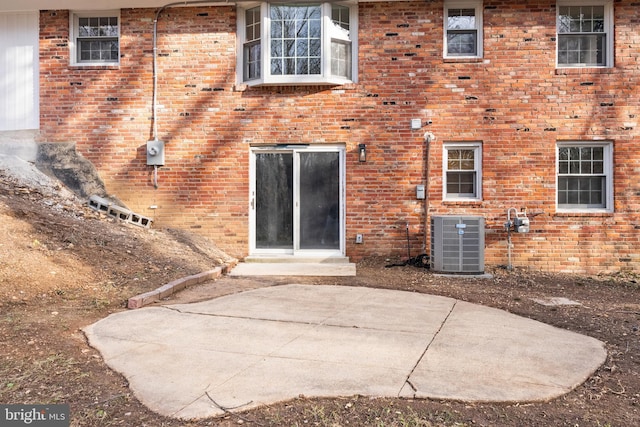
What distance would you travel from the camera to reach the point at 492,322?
18.5 ft

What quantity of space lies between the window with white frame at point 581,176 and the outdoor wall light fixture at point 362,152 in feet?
12.3

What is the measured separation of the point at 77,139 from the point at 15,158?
129 centimetres

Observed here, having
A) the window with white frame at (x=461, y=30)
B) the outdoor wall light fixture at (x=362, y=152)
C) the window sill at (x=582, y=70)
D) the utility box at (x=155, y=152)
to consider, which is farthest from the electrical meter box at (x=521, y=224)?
the utility box at (x=155, y=152)

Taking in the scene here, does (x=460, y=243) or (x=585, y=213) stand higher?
(x=585, y=213)

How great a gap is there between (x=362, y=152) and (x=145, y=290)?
503 cm

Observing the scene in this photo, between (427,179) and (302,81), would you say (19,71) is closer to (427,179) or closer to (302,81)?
(302,81)

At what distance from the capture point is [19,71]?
10484mm

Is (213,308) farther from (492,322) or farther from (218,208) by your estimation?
(218,208)

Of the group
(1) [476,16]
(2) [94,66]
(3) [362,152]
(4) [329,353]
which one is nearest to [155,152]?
(2) [94,66]

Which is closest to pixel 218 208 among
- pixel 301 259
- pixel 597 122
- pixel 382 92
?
pixel 301 259

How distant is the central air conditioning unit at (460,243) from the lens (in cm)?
895

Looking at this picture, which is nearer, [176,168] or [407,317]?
[407,317]

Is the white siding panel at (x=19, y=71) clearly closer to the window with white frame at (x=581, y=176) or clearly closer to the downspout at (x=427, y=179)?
the downspout at (x=427, y=179)

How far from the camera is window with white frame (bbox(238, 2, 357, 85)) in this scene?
9.84 metres
